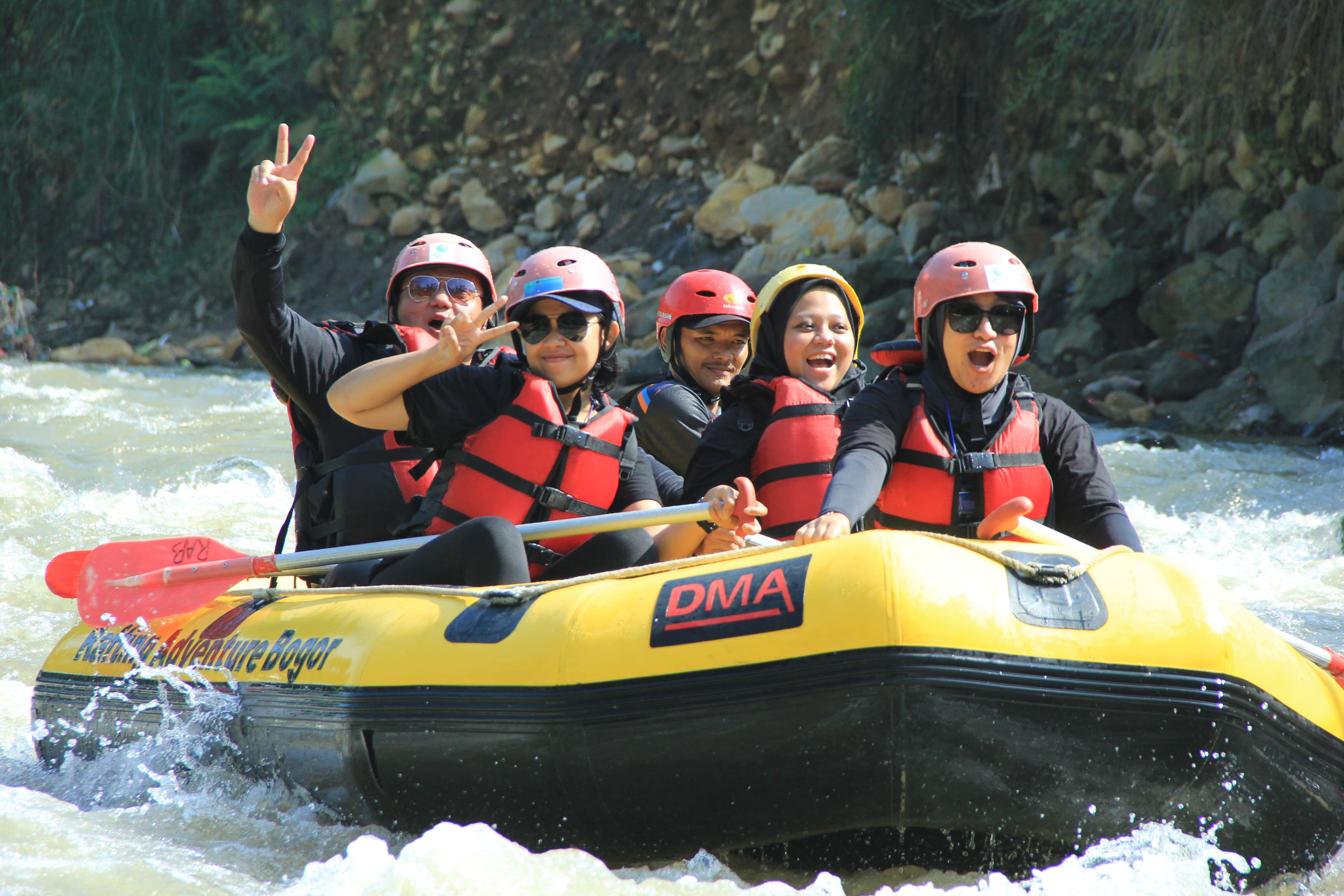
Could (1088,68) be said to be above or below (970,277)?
above

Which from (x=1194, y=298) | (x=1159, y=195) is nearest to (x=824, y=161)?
(x=1159, y=195)

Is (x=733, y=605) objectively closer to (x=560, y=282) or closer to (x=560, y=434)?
(x=560, y=434)

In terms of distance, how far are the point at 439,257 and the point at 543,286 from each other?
0.95m

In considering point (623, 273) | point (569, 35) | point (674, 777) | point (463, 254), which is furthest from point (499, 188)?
point (674, 777)

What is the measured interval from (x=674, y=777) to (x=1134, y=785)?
842 mm

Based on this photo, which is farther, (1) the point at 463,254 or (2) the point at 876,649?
(1) the point at 463,254

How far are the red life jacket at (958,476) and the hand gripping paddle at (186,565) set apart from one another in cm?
57

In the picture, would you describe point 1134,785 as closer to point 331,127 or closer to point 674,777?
point 674,777

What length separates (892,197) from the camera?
37.0 feet

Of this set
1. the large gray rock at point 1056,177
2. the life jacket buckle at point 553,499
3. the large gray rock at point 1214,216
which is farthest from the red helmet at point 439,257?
the large gray rock at point 1056,177

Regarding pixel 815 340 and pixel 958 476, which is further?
pixel 815 340

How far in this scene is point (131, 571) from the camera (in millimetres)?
3557

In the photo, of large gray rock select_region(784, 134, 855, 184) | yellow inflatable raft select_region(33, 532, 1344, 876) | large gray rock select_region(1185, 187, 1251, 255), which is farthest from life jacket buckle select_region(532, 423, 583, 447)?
large gray rock select_region(784, 134, 855, 184)

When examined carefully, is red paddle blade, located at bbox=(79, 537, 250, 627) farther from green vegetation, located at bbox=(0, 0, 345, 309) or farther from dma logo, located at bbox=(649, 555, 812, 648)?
green vegetation, located at bbox=(0, 0, 345, 309)
